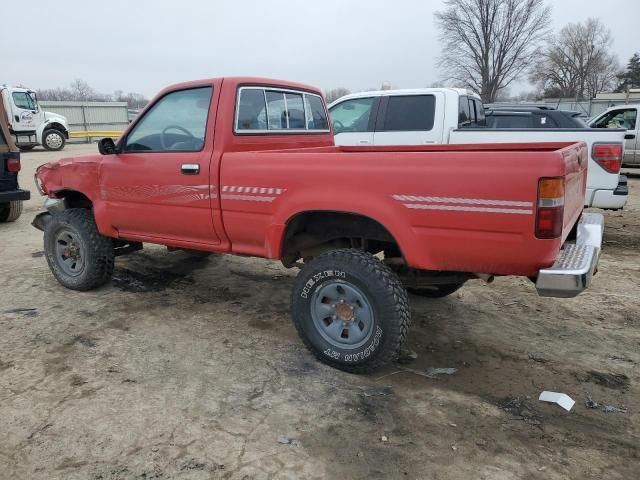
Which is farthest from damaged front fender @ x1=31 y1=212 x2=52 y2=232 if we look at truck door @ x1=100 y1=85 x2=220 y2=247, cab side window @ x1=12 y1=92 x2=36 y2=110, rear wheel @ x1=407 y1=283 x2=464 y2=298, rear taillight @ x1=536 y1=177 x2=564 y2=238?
cab side window @ x1=12 y1=92 x2=36 y2=110

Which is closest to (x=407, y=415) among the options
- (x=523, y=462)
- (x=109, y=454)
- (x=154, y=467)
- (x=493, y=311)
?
(x=523, y=462)

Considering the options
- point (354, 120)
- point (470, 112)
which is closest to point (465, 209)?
point (354, 120)

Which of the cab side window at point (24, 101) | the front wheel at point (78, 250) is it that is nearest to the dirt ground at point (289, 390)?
the front wheel at point (78, 250)

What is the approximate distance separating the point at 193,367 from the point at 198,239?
1032 mm

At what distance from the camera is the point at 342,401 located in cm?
299

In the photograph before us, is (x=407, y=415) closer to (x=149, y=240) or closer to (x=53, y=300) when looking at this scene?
(x=149, y=240)

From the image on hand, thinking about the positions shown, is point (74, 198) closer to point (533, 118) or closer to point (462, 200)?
point (462, 200)

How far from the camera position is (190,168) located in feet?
12.3

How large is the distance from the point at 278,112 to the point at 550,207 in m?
2.51

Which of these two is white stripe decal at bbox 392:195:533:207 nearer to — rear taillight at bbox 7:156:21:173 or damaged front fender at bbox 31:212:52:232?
damaged front fender at bbox 31:212:52:232

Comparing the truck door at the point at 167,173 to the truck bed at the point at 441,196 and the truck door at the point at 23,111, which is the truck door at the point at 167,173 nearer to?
the truck bed at the point at 441,196

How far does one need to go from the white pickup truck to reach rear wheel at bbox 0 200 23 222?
5070 mm

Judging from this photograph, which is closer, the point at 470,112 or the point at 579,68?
the point at 470,112

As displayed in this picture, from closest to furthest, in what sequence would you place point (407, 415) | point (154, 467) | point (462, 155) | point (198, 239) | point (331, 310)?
1. point (154, 467)
2. point (462, 155)
3. point (407, 415)
4. point (331, 310)
5. point (198, 239)
